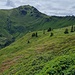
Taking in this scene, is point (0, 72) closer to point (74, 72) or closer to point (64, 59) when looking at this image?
point (64, 59)

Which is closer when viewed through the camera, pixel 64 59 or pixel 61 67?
pixel 61 67

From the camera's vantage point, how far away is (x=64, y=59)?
34.4 m

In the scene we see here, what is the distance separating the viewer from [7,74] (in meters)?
A: 50.8

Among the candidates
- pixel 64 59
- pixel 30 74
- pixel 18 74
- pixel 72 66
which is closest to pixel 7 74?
pixel 18 74

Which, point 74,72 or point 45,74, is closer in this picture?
point 74,72

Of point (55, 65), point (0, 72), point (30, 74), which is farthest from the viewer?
point (0, 72)

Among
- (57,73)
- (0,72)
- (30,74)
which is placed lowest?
(0,72)

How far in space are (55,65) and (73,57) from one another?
139 inches

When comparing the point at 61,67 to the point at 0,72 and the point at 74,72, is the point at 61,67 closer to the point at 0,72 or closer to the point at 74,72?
the point at 74,72

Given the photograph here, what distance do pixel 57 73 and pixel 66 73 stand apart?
194 centimetres

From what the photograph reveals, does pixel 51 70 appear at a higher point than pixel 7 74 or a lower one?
higher

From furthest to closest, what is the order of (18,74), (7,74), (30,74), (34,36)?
(34,36), (7,74), (18,74), (30,74)

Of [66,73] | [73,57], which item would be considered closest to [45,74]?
[66,73]

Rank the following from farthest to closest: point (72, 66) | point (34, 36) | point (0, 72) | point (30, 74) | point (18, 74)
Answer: point (34, 36) < point (0, 72) < point (18, 74) < point (30, 74) < point (72, 66)
